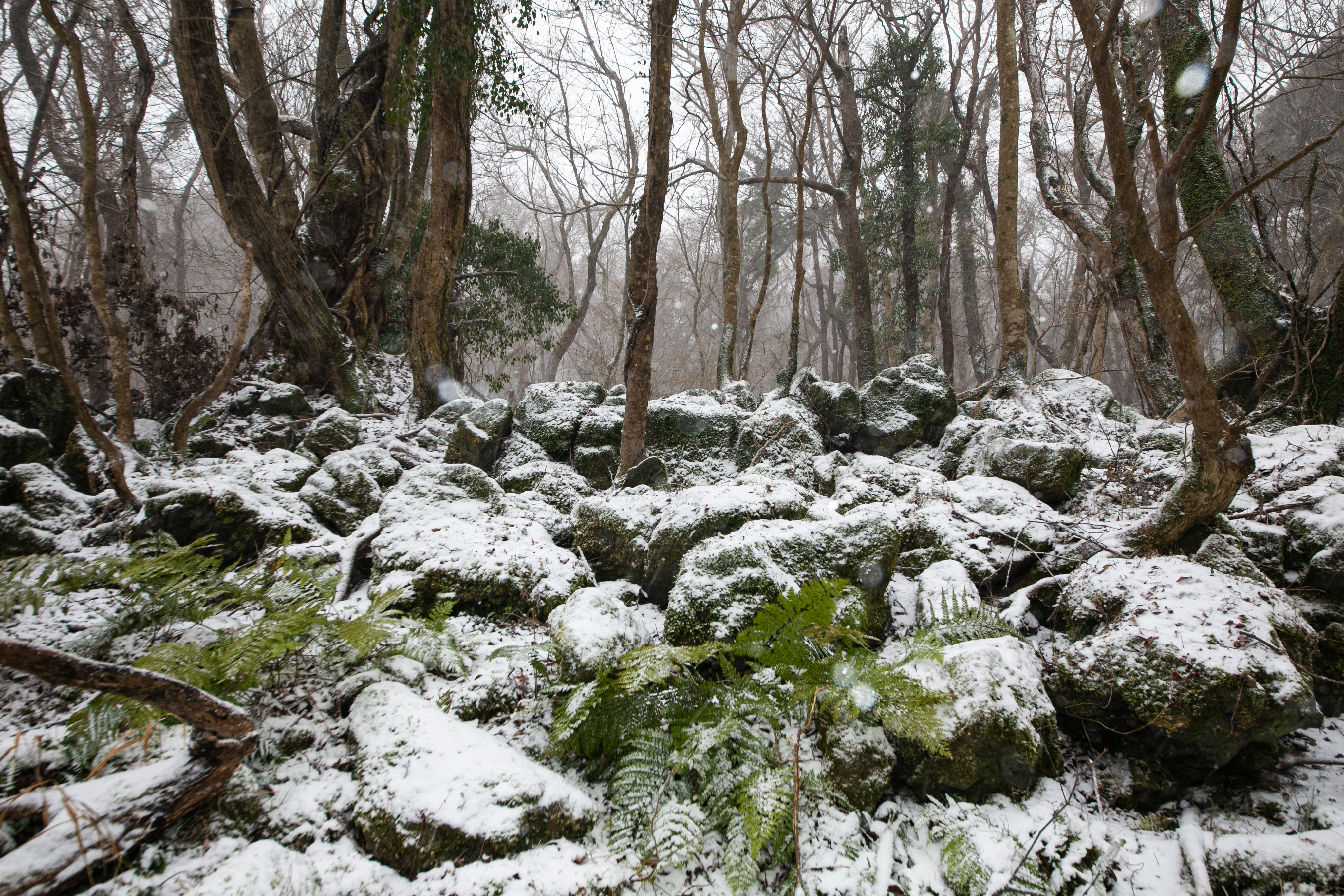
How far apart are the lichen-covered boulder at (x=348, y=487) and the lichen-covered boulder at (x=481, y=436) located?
60 cm

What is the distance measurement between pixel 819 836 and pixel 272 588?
2582 mm

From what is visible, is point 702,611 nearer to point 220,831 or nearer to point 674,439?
point 220,831

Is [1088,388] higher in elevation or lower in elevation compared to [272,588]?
higher

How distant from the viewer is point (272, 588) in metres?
2.76

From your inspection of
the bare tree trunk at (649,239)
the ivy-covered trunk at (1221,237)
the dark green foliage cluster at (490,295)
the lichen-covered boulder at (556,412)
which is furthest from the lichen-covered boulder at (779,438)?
the dark green foliage cluster at (490,295)

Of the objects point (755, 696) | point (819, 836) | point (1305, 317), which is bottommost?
point (819, 836)

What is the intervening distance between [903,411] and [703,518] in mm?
3044

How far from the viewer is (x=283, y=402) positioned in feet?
19.9

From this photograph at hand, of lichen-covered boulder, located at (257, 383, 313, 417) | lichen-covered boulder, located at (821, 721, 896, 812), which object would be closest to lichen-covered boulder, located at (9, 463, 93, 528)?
lichen-covered boulder, located at (257, 383, 313, 417)

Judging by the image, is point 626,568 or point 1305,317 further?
point 1305,317

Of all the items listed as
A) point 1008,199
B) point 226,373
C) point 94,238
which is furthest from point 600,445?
point 1008,199


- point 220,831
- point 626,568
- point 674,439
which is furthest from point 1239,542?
point 220,831

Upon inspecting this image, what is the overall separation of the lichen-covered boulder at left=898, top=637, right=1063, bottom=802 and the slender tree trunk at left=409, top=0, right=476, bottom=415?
598 centimetres

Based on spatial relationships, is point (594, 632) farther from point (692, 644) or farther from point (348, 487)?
point (348, 487)
